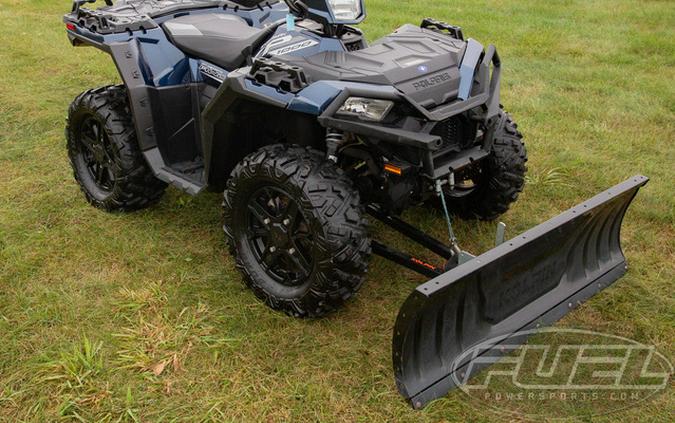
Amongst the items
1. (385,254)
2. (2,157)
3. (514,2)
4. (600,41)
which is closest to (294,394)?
(385,254)

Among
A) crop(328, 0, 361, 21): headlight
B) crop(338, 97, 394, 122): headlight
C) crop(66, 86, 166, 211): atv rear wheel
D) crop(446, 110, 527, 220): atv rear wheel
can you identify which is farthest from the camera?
crop(66, 86, 166, 211): atv rear wheel

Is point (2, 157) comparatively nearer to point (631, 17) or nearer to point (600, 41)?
point (600, 41)

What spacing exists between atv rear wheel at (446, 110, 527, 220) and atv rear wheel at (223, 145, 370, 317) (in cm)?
114

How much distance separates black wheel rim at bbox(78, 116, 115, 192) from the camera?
13.6ft

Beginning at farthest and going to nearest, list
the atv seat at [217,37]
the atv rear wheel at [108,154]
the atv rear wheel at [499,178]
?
the atv rear wheel at [108,154] < the atv rear wheel at [499,178] < the atv seat at [217,37]

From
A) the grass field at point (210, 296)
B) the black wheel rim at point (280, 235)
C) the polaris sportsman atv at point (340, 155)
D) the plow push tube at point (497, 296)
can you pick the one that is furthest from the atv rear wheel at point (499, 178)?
the black wheel rim at point (280, 235)

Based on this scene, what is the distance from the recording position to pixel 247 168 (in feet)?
10.5

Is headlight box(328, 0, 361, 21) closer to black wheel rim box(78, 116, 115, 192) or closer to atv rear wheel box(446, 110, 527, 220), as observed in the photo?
atv rear wheel box(446, 110, 527, 220)

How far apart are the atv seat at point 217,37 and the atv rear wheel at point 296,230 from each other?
69cm

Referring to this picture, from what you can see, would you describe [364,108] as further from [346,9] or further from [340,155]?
[346,9]

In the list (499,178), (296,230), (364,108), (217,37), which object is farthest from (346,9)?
(499,178)

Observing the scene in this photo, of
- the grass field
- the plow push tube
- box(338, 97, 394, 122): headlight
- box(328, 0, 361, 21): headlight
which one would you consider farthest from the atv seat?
the plow push tube

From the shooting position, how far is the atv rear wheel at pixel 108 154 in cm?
396

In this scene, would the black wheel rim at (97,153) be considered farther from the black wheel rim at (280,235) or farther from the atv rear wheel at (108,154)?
the black wheel rim at (280,235)
